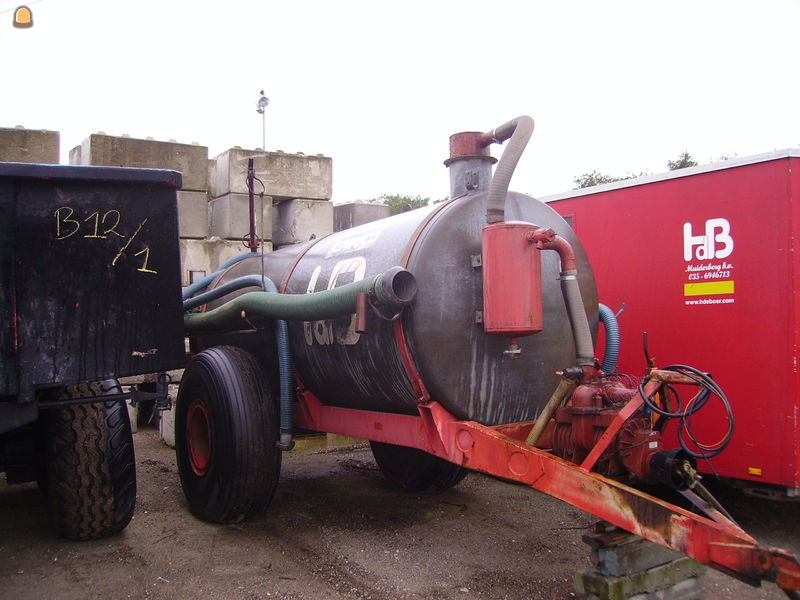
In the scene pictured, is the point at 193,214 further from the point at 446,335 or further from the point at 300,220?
the point at 446,335

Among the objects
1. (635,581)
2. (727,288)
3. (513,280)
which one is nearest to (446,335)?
(513,280)

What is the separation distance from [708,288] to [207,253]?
19.8 ft

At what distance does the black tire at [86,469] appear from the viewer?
446 centimetres

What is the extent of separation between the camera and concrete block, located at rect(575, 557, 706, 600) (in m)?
3.31

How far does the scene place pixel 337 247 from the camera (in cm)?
499

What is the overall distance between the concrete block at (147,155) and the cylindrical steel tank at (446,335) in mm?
5130

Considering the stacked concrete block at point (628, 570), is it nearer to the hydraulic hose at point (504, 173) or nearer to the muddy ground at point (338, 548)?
the muddy ground at point (338, 548)

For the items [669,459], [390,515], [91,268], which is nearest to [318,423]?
[390,515]

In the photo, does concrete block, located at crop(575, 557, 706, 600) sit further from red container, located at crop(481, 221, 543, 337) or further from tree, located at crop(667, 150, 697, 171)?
tree, located at crop(667, 150, 697, 171)

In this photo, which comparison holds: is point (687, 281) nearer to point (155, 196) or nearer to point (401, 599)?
point (401, 599)

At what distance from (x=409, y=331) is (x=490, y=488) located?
2.87 metres

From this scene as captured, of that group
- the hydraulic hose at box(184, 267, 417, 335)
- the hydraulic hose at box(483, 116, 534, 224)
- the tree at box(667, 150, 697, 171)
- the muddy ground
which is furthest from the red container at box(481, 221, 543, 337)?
the tree at box(667, 150, 697, 171)

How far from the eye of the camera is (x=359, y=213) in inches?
362

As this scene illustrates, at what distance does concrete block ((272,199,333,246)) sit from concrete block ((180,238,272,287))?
19.1 inches
